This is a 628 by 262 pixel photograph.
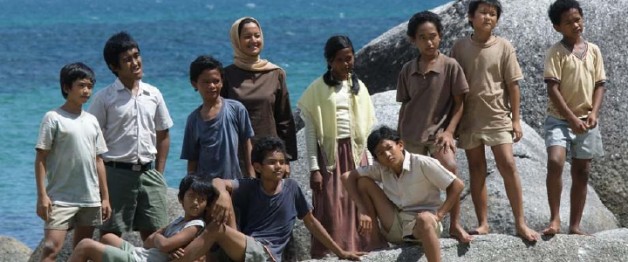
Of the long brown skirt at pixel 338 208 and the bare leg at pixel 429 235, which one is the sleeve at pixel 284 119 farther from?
the bare leg at pixel 429 235

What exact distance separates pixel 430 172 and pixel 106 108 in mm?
Answer: 1763

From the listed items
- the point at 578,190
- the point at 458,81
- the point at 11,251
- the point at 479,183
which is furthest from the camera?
the point at 11,251

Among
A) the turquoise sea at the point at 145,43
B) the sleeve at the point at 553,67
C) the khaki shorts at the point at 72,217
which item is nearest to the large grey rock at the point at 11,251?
the turquoise sea at the point at 145,43

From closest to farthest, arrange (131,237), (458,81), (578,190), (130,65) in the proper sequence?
(130,65)
(458,81)
(578,190)
(131,237)

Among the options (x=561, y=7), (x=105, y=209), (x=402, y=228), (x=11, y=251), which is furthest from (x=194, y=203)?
(x=11, y=251)

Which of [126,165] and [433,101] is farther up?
[433,101]

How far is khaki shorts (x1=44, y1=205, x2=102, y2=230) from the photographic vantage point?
300 inches

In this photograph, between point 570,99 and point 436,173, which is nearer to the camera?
point 436,173

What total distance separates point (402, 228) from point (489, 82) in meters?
0.97

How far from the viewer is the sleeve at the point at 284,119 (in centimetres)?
827

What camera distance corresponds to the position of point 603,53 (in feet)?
32.8

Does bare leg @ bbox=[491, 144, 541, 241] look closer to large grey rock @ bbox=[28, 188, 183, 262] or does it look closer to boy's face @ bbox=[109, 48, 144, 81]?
boy's face @ bbox=[109, 48, 144, 81]

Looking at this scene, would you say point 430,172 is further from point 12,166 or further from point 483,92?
point 12,166

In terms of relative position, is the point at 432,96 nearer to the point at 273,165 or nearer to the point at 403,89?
the point at 403,89
